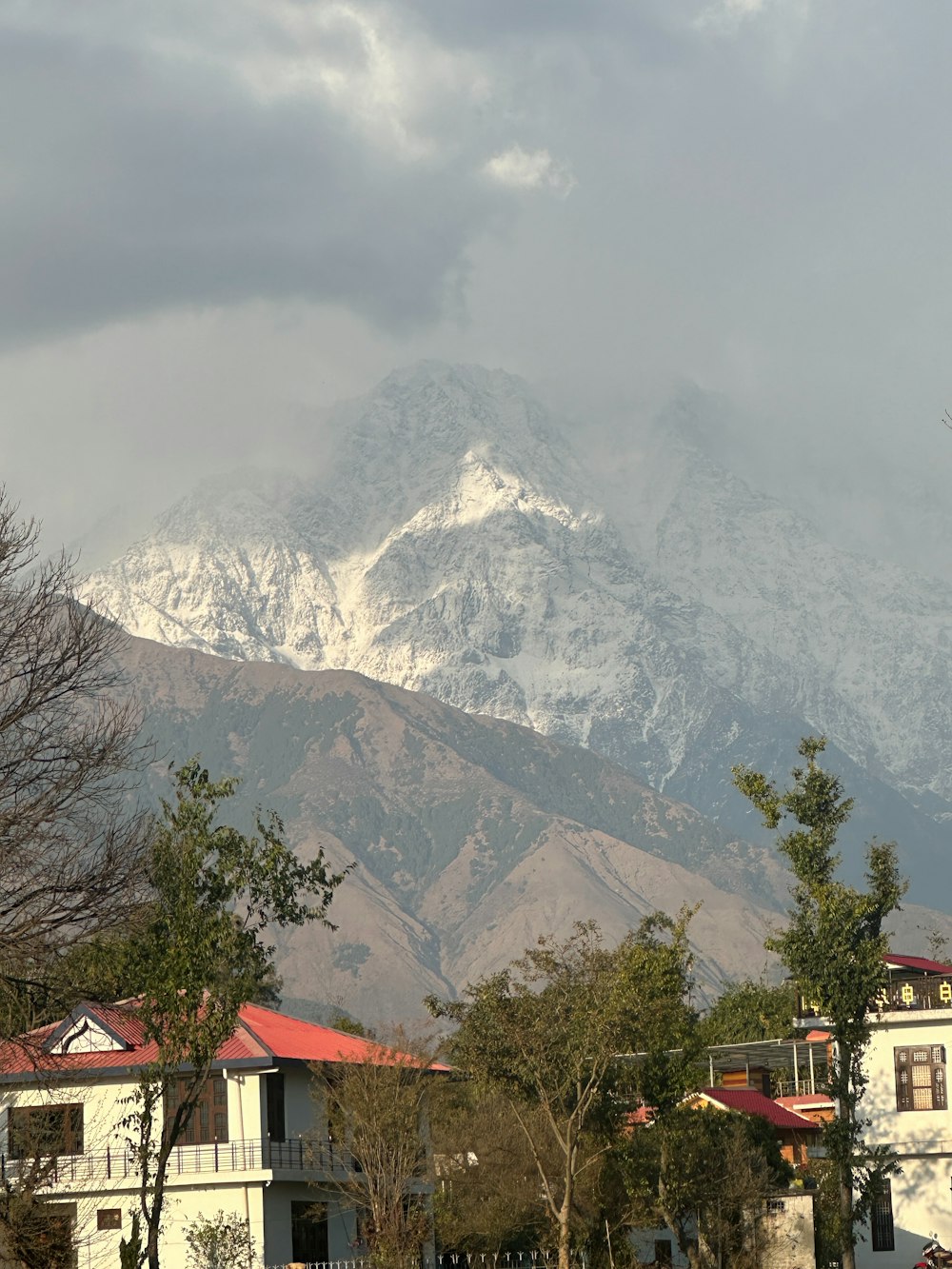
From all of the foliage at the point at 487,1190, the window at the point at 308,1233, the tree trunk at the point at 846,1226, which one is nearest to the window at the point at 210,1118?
the window at the point at 308,1233

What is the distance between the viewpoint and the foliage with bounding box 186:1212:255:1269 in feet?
172

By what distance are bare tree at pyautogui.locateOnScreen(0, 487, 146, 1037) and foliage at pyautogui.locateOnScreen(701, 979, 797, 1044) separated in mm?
82301

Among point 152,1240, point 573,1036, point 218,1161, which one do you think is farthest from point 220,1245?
point 152,1240

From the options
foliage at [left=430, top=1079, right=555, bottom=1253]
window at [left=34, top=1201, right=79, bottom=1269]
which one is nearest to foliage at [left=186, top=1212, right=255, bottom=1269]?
window at [left=34, top=1201, right=79, bottom=1269]

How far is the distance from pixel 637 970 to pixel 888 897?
10.3m

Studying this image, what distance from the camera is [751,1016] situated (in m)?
121

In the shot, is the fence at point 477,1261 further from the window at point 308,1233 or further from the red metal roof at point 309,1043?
the red metal roof at point 309,1043

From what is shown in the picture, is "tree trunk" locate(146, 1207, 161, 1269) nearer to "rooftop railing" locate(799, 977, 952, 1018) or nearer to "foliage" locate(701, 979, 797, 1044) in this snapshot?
"rooftop railing" locate(799, 977, 952, 1018)

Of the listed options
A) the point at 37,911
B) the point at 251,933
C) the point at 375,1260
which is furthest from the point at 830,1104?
the point at 37,911

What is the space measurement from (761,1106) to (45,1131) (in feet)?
149

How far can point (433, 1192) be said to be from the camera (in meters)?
64.0

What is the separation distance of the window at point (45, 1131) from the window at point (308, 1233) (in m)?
6.83

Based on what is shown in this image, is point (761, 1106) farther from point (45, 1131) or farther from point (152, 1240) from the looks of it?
point (45, 1131)

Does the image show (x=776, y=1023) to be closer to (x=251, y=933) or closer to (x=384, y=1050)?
(x=384, y=1050)
